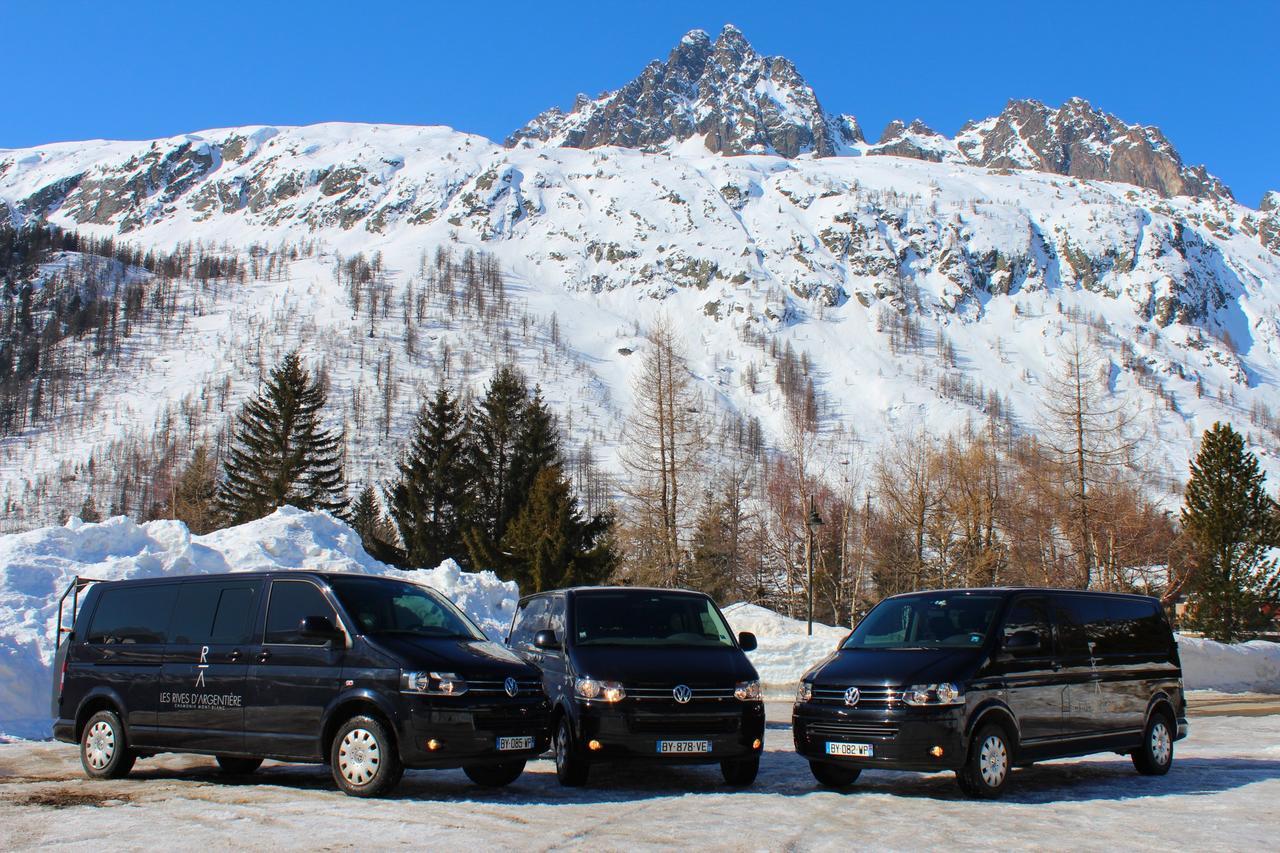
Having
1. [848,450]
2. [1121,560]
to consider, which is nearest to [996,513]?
[1121,560]

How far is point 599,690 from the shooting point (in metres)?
10.2

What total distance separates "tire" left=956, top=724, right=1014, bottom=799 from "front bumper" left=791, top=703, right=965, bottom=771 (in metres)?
0.14

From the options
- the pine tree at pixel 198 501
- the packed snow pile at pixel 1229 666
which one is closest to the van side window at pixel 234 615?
the packed snow pile at pixel 1229 666

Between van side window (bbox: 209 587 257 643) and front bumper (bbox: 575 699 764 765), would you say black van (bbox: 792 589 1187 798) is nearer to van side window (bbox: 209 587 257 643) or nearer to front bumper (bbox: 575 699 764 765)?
front bumper (bbox: 575 699 764 765)

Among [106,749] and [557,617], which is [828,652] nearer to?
[557,617]

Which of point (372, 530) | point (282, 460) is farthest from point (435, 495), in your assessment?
point (372, 530)

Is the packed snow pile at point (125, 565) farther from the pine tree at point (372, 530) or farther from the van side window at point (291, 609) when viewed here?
the pine tree at point (372, 530)

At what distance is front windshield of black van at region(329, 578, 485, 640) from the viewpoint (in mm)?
9875

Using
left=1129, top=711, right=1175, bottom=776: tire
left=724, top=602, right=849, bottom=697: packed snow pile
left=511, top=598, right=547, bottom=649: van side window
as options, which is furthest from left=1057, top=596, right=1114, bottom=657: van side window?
left=724, top=602, right=849, bottom=697: packed snow pile

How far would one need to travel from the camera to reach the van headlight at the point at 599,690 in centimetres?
1012

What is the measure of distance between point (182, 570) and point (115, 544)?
1302 mm

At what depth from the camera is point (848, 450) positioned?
16100 cm

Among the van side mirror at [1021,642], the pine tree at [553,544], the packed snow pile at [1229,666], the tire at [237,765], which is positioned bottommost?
the packed snow pile at [1229,666]

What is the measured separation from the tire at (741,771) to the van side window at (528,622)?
2667 millimetres
